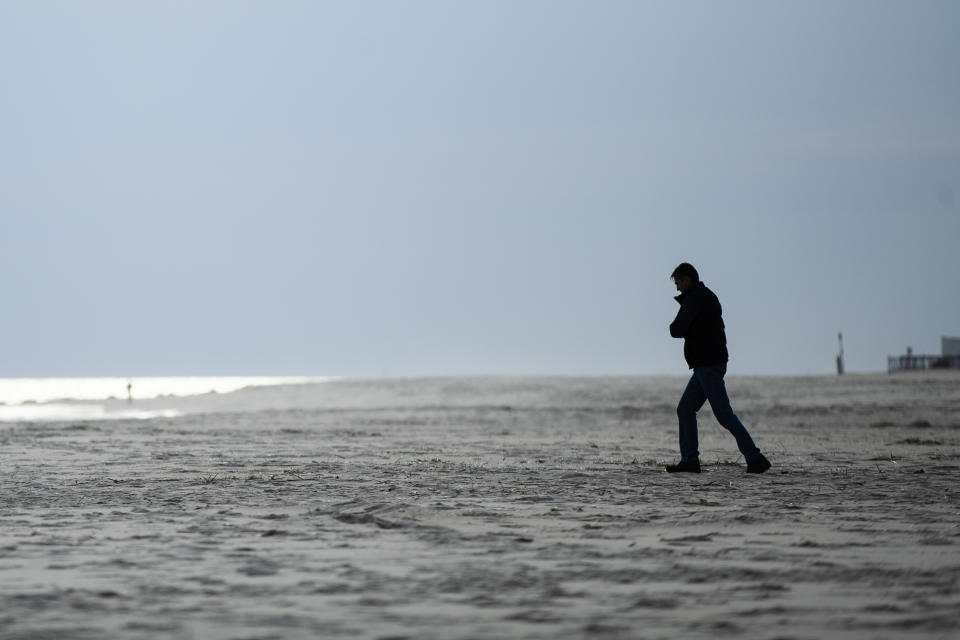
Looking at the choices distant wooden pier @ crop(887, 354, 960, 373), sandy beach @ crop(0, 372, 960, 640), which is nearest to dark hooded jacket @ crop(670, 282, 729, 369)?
sandy beach @ crop(0, 372, 960, 640)

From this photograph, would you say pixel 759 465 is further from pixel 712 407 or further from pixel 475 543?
pixel 475 543

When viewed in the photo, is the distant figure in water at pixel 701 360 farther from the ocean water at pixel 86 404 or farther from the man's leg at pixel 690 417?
the ocean water at pixel 86 404

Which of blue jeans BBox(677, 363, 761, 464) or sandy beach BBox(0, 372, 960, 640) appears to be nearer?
sandy beach BBox(0, 372, 960, 640)

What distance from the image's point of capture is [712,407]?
967 cm

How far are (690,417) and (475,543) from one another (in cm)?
469

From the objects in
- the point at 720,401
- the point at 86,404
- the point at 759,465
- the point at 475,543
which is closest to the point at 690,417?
the point at 720,401

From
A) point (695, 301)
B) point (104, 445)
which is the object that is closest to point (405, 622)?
point (695, 301)

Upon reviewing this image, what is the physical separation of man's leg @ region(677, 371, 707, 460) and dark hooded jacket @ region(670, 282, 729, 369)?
0.84 feet

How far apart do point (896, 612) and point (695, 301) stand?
5.92 meters

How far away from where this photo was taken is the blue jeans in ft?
32.4

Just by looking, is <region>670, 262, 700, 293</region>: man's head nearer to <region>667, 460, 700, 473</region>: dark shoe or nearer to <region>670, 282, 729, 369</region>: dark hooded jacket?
<region>670, 282, 729, 369</region>: dark hooded jacket

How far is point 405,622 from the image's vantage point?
416 cm

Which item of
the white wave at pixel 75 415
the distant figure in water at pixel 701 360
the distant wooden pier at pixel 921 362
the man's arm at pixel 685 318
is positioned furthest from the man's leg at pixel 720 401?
the distant wooden pier at pixel 921 362

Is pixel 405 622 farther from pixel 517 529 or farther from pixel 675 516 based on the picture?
pixel 675 516
